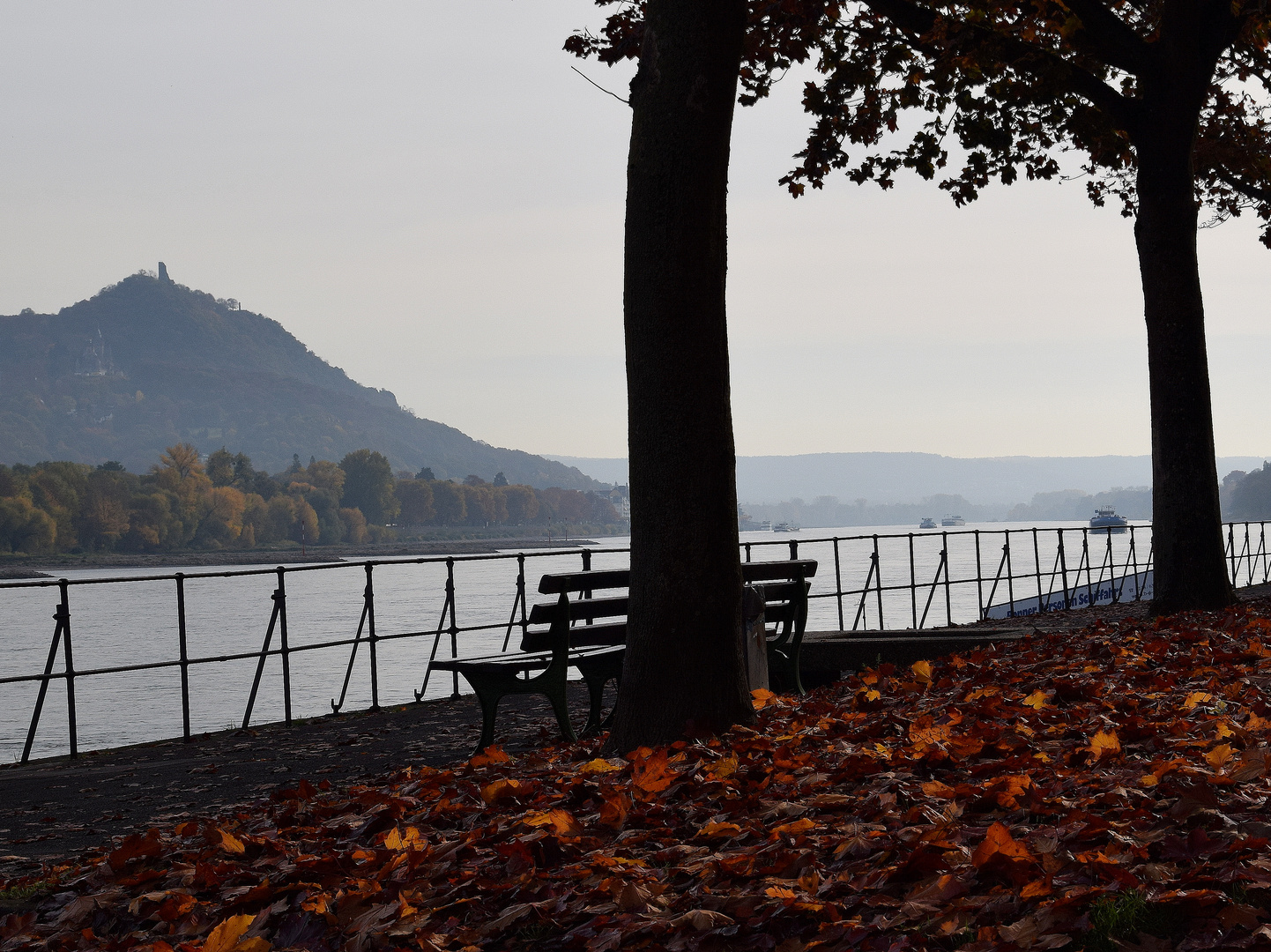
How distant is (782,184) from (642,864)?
936cm

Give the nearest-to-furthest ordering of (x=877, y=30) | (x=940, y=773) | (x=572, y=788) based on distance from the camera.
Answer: (x=940, y=773)
(x=572, y=788)
(x=877, y=30)

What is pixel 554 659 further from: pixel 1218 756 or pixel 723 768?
pixel 1218 756

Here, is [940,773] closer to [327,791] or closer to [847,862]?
[847,862]

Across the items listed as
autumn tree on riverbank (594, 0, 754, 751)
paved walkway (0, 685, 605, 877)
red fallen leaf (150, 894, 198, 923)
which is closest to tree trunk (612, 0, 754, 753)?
autumn tree on riverbank (594, 0, 754, 751)

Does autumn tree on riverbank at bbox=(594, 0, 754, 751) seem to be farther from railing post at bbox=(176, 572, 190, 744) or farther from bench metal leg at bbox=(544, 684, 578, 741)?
railing post at bbox=(176, 572, 190, 744)

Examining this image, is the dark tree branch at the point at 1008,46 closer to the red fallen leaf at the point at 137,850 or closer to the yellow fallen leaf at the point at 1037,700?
the yellow fallen leaf at the point at 1037,700

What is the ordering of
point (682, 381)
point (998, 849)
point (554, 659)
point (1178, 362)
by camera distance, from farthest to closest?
point (1178, 362)
point (554, 659)
point (682, 381)
point (998, 849)

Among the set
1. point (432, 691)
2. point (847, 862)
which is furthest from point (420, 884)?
point (432, 691)

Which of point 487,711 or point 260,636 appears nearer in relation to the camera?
point 487,711

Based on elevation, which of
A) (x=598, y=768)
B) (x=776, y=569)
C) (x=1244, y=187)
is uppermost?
(x=1244, y=187)

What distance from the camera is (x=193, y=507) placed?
6368 inches

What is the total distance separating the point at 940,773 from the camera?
3.72 metres

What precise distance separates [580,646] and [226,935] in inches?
142

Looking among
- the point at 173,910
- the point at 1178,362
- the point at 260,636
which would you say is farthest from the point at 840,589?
the point at 260,636
